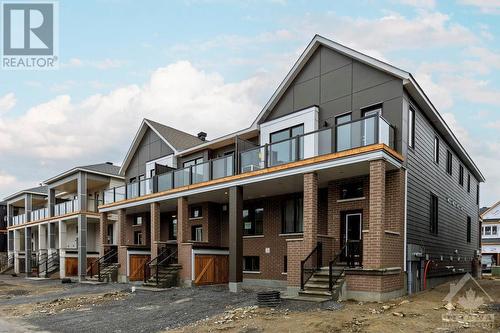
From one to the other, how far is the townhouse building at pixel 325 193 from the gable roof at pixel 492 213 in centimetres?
2805

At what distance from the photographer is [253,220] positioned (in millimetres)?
22141

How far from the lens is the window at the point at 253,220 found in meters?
21.8

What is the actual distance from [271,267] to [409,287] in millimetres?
6928

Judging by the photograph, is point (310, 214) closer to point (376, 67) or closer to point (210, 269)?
point (376, 67)

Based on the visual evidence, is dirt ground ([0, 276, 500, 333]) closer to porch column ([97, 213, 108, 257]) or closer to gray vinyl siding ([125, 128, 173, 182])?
porch column ([97, 213, 108, 257])

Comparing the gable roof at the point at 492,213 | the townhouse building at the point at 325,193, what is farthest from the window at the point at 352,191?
the gable roof at the point at 492,213

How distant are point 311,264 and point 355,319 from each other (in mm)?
4434

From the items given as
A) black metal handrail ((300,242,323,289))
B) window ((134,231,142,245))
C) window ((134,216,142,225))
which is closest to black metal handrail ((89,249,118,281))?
window ((134,231,142,245))

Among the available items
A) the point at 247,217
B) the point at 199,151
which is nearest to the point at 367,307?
the point at 247,217

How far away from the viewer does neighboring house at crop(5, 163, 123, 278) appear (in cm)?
3127

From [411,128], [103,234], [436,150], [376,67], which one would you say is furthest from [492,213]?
[103,234]

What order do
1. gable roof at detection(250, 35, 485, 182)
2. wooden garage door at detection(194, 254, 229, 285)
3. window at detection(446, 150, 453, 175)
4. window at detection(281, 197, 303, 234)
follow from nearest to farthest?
gable roof at detection(250, 35, 485, 182), window at detection(281, 197, 303, 234), wooden garage door at detection(194, 254, 229, 285), window at detection(446, 150, 453, 175)

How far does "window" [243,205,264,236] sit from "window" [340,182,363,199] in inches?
219

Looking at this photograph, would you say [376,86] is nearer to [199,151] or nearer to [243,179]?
[243,179]
